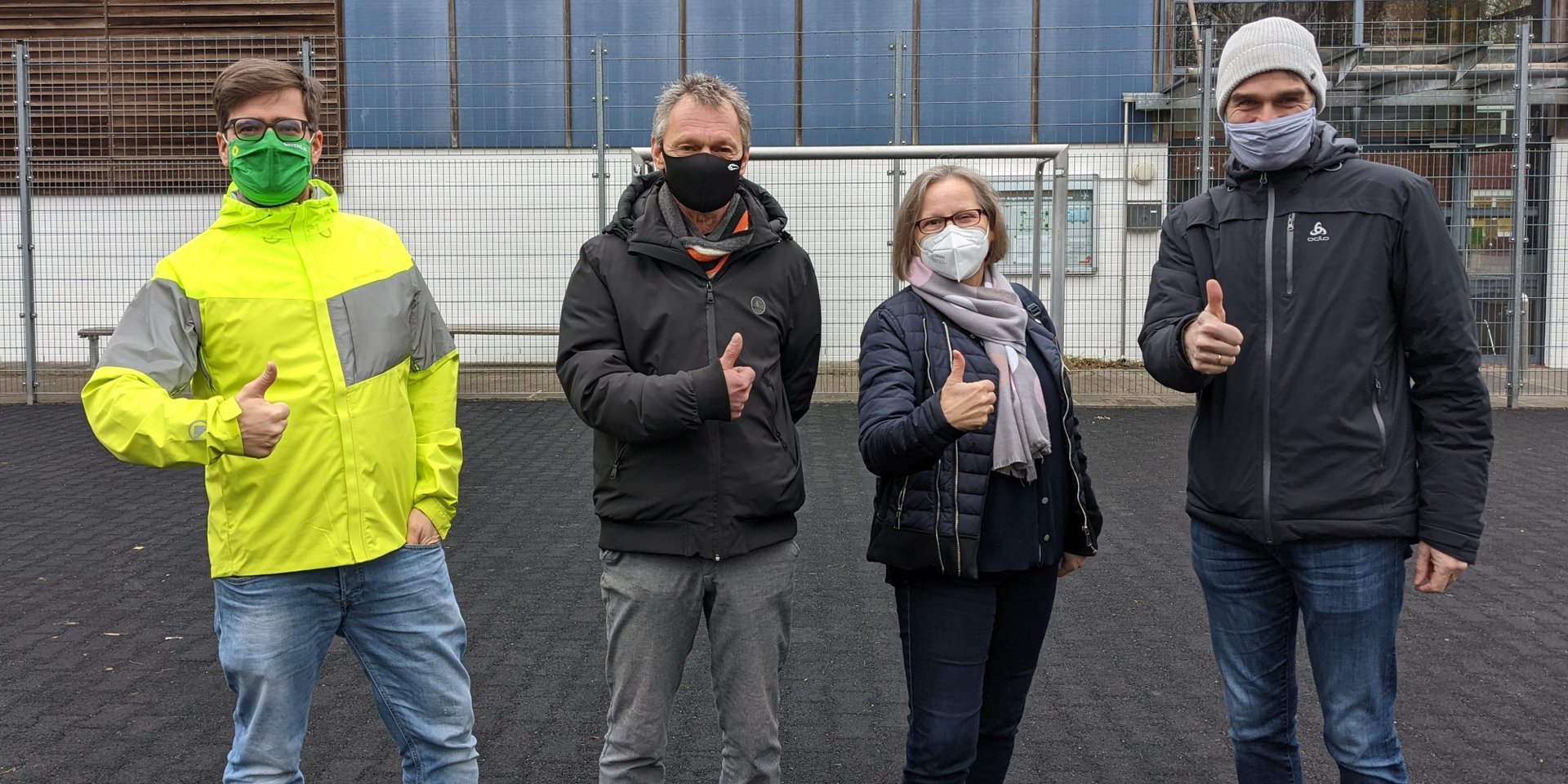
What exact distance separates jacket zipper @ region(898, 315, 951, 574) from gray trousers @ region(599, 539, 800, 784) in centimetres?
34

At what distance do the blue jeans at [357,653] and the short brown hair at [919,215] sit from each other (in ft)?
4.18

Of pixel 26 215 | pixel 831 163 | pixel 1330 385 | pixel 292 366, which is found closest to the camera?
pixel 292 366

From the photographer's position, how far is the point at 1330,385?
8.82 ft

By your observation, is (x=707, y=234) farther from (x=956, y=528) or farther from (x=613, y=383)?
(x=956, y=528)

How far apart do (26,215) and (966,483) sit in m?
11.5

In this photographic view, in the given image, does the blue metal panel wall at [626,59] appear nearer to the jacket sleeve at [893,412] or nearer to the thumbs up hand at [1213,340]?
the jacket sleeve at [893,412]

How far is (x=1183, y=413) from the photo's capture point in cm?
1105

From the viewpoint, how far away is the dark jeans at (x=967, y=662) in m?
2.91

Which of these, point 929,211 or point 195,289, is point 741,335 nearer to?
point 929,211

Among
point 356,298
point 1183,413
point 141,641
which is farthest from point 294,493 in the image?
point 1183,413

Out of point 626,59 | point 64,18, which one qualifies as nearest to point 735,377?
point 626,59

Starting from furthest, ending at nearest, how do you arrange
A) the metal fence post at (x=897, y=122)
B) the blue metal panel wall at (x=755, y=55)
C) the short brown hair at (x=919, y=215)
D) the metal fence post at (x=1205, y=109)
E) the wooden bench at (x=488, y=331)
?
the blue metal panel wall at (x=755, y=55) → the wooden bench at (x=488, y=331) → the metal fence post at (x=1205, y=109) → the metal fence post at (x=897, y=122) → the short brown hair at (x=919, y=215)

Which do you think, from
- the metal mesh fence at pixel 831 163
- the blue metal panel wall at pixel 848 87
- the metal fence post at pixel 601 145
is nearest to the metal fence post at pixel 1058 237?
the metal mesh fence at pixel 831 163

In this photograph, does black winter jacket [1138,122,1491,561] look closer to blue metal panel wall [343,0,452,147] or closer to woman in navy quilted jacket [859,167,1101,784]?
woman in navy quilted jacket [859,167,1101,784]
